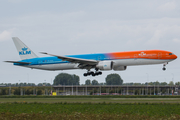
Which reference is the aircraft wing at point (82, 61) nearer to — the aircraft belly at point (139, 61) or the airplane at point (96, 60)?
the airplane at point (96, 60)

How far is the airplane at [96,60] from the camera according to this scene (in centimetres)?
5434

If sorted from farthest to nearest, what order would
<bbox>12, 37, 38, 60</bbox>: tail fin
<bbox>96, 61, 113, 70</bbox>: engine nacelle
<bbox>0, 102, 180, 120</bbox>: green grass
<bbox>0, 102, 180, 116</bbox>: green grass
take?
<bbox>12, 37, 38, 60</bbox>: tail fin < <bbox>96, 61, 113, 70</bbox>: engine nacelle < <bbox>0, 102, 180, 116</bbox>: green grass < <bbox>0, 102, 180, 120</bbox>: green grass

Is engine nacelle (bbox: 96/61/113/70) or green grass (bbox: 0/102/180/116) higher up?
engine nacelle (bbox: 96/61/113/70)

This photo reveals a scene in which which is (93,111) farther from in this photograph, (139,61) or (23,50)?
(23,50)

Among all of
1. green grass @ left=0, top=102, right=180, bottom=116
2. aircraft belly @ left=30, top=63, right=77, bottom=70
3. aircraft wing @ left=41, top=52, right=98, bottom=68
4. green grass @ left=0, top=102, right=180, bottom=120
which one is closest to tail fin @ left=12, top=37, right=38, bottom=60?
aircraft belly @ left=30, top=63, right=77, bottom=70

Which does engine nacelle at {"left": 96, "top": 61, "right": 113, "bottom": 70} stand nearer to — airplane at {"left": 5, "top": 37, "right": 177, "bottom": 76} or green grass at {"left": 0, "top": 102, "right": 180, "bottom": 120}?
airplane at {"left": 5, "top": 37, "right": 177, "bottom": 76}

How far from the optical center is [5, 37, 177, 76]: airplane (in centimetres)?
5434

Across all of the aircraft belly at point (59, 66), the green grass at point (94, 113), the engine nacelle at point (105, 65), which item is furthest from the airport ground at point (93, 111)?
the aircraft belly at point (59, 66)

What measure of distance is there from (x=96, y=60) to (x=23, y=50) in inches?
859

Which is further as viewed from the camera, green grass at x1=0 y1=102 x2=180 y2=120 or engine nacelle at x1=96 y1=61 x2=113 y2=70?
engine nacelle at x1=96 y1=61 x2=113 y2=70

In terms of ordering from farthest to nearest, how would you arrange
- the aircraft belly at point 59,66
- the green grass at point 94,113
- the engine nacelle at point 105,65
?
the aircraft belly at point 59,66 → the engine nacelle at point 105,65 → the green grass at point 94,113

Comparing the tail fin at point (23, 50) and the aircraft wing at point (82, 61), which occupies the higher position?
the tail fin at point (23, 50)

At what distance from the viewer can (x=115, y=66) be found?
59.0 metres

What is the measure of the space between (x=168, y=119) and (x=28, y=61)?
4695cm
